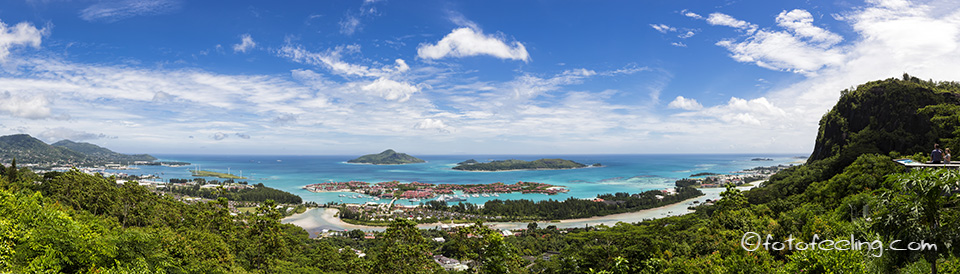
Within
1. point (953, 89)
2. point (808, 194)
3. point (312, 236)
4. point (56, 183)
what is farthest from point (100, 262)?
point (953, 89)

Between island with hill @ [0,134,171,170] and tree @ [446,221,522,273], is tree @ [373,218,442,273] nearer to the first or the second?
tree @ [446,221,522,273]

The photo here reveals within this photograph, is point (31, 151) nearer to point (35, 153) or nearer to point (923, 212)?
point (35, 153)

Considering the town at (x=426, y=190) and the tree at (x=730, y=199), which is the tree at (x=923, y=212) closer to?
the tree at (x=730, y=199)

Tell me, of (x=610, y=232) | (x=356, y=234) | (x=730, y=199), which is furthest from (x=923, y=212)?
(x=356, y=234)

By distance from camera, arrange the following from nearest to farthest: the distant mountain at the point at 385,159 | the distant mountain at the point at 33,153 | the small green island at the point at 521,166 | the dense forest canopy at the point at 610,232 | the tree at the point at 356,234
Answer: the dense forest canopy at the point at 610,232 → the tree at the point at 356,234 → the distant mountain at the point at 33,153 → the small green island at the point at 521,166 → the distant mountain at the point at 385,159

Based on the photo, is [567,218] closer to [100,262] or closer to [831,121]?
[831,121]

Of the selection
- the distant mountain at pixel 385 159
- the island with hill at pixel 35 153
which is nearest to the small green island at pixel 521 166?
the distant mountain at pixel 385 159

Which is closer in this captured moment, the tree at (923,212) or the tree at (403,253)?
the tree at (923,212)
